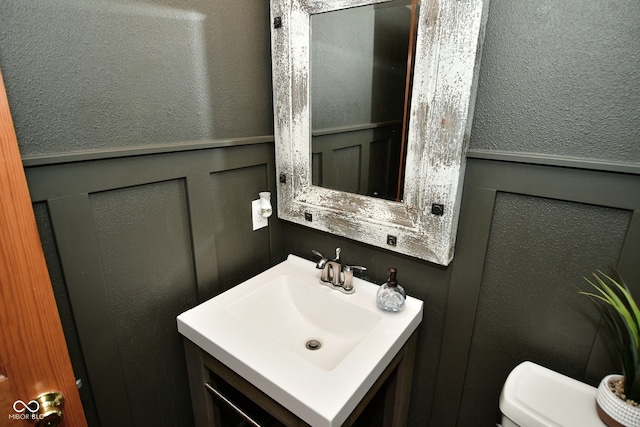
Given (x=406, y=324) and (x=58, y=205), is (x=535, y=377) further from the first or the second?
(x=58, y=205)

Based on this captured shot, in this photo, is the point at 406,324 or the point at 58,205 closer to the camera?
the point at 58,205

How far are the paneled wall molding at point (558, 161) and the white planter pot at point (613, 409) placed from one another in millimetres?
438

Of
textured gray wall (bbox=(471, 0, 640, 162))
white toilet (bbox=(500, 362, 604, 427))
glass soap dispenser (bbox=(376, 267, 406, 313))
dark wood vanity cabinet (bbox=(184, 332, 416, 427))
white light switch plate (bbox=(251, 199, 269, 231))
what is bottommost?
dark wood vanity cabinet (bbox=(184, 332, 416, 427))

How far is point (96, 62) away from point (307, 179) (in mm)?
641

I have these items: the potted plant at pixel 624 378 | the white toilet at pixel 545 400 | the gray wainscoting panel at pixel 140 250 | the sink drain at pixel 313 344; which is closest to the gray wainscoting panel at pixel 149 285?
the gray wainscoting panel at pixel 140 250

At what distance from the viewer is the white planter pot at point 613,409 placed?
0.59 m

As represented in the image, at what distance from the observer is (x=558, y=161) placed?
27.9 inches

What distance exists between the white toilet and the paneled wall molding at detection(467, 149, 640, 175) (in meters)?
0.49

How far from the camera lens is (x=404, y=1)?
0.82 meters

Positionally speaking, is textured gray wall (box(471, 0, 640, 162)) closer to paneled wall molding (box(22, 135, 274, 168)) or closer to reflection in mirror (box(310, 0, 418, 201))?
reflection in mirror (box(310, 0, 418, 201))

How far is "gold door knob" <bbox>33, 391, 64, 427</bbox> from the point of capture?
0.62 m

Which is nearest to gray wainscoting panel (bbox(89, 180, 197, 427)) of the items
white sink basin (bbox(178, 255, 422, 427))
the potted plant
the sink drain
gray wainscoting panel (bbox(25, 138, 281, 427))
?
gray wainscoting panel (bbox(25, 138, 281, 427))

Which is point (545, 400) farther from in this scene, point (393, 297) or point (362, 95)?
point (362, 95)

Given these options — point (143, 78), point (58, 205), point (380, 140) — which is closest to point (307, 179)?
point (380, 140)
